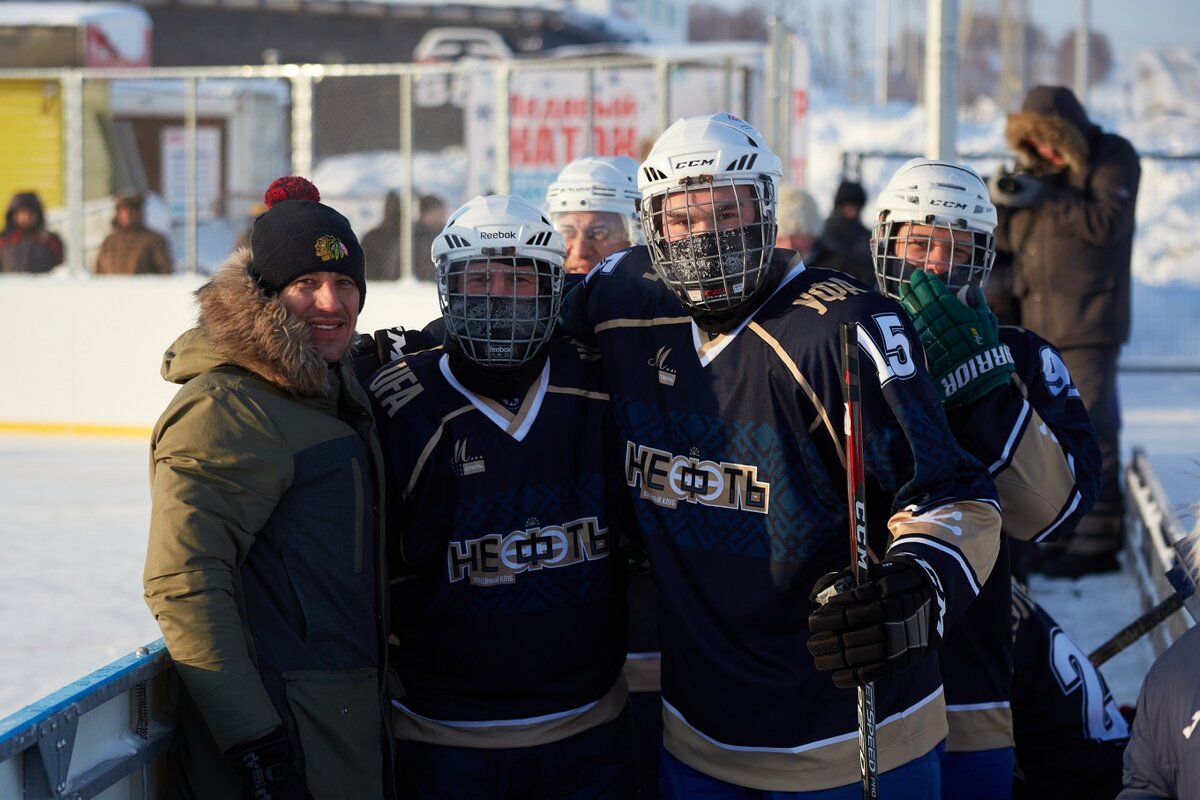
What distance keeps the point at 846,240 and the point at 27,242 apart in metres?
6.09

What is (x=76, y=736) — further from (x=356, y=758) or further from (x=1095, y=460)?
(x=1095, y=460)

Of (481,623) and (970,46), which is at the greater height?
(970,46)

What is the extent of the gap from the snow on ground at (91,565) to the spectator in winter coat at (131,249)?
1224 millimetres

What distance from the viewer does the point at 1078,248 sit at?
5508 mm

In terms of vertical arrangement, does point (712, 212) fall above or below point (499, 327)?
above

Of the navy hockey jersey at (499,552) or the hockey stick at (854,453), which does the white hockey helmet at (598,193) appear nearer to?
the navy hockey jersey at (499,552)

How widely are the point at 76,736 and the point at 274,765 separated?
11.5 inches

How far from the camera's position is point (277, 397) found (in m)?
2.22

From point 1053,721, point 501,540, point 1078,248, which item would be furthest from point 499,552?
point 1078,248

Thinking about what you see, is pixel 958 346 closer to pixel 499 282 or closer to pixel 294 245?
pixel 499 282

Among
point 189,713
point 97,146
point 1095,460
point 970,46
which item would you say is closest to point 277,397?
point 189,713

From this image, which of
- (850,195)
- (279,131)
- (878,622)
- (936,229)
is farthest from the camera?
(279,131)

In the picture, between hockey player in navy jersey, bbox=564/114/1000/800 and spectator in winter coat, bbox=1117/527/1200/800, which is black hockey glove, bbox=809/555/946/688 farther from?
spectator in winter coat, bbox=1117/527/1200/800

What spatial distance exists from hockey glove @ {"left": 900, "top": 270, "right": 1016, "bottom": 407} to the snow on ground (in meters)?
0.54
